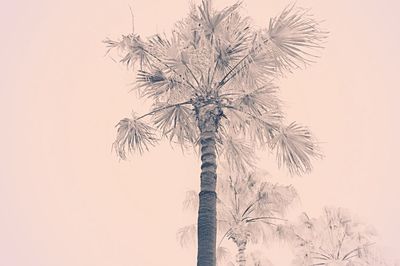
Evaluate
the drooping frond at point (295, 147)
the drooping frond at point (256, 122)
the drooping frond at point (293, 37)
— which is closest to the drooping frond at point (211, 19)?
the drooping frond at point (293, 37)

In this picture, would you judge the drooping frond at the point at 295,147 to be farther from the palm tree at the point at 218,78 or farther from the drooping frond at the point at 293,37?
the drooping frond at the point at 293,37

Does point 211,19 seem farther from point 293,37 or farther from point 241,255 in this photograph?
point 241,255

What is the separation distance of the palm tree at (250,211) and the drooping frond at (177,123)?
21.7ft

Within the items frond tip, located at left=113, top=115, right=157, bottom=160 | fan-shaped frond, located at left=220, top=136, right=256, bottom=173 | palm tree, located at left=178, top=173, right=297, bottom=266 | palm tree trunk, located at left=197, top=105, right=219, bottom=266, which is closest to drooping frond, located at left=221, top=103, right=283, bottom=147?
palm tree trunk, located at left=197, top=105, right=219, bottom=266

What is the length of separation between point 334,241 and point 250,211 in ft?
16.5

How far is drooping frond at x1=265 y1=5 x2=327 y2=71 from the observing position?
33.7 ft

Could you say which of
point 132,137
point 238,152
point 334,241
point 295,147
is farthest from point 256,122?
point 334,241

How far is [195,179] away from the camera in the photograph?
18.0 m

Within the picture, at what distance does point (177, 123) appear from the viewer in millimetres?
12219

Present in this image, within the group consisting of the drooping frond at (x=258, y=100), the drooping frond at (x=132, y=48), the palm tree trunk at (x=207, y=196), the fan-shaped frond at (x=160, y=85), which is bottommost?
the palm tree trunk at (x=207, y=196)

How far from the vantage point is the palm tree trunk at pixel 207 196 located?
961 cm

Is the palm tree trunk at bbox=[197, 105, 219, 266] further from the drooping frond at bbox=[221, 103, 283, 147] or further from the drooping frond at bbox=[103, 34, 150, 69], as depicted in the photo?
the drooping frond at bbox=[103, 34, 150, 69]

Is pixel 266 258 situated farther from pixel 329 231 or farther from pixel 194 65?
Answer: pixel 194 65

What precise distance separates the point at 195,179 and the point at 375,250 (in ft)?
29.7
